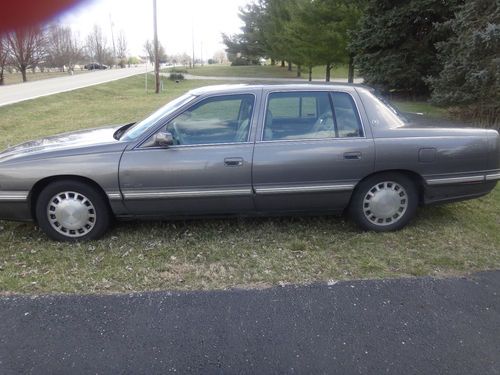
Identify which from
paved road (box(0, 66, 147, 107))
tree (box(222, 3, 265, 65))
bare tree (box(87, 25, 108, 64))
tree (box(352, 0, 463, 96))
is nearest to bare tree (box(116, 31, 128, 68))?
bare tree (box(87, 25, 108, 64))

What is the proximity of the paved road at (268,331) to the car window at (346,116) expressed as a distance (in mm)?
1423

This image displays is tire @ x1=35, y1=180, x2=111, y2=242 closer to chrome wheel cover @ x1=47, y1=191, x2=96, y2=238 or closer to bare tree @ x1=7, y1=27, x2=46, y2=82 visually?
chrome wheel cover @ x1=47, y1=191, x2=96, y2=238

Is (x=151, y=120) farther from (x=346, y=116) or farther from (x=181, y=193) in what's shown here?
(x=346, y=116)

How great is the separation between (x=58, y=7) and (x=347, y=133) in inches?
118

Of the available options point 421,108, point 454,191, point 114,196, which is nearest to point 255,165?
point 114,196

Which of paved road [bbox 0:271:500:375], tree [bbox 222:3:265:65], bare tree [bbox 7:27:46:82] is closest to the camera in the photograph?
bare tree [bbox 7:27:46:82]

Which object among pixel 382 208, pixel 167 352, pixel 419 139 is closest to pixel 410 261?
pixel 382 208

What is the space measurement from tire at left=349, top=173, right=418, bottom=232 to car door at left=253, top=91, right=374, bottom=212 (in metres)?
0.13

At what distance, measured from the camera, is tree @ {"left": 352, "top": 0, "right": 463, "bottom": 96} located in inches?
555

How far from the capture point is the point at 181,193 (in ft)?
12.3

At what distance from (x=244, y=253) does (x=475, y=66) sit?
8185mm

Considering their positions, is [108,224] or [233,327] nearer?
[233,327]

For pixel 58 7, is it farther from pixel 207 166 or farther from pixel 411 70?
pixel 411 70

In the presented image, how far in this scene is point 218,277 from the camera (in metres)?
3.26
